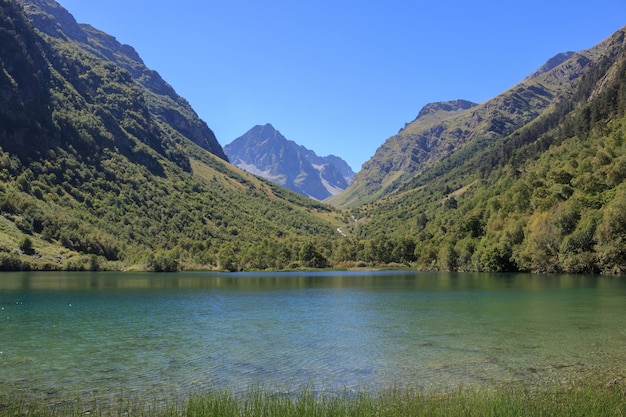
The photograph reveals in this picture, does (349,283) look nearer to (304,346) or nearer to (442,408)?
(304,346)

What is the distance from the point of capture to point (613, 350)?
32.5m

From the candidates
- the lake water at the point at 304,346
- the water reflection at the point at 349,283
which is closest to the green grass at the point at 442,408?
the lake water at the point at 304,346

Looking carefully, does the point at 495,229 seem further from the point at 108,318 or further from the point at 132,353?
the point at 132,353

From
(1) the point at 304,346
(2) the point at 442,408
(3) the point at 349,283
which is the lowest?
(3) the point at 349,283

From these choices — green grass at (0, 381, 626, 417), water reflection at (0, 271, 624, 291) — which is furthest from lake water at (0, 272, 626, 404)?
water reflection at (0, 271, 624, 291)

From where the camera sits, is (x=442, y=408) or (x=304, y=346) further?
(x=304, y=346)

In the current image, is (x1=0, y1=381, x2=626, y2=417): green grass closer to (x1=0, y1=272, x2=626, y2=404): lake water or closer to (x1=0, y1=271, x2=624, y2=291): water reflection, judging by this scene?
(x1=0, y1=272, x2=626, y2=404): lake water

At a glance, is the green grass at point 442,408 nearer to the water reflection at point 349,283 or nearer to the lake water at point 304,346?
the lake water at point 304,346

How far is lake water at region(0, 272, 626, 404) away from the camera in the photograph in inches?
1035

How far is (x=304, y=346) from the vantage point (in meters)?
37.3

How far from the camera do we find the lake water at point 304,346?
2630 cm

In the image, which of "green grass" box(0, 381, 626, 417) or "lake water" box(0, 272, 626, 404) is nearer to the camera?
"green grass" box(0, 381, 626, 417)

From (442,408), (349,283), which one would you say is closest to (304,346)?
(442,408)

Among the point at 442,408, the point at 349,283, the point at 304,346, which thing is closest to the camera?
the point at 442,408
